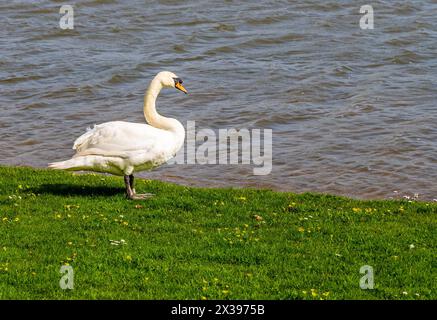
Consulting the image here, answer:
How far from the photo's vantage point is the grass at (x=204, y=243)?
9.48 m

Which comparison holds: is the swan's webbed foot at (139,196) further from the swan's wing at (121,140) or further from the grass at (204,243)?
the swan's wing at (121,140)

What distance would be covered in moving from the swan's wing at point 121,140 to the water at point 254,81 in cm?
404

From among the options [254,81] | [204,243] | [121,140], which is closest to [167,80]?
[121,140]

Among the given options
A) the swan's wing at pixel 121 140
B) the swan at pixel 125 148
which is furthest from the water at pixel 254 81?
the swan's wing at pixel 121 140

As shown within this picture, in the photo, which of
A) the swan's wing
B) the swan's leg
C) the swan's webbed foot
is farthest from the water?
the swan's wing

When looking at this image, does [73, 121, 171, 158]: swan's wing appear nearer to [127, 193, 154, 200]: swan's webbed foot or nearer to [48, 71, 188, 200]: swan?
[48, 71, 188, 200]: swan

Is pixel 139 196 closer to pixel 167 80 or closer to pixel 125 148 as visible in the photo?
pixel 125 148

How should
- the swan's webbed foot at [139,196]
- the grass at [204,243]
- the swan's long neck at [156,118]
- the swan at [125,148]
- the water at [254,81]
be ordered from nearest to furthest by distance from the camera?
the grass at [204,243] → the swan at [125,148] → the swan's webbed foot at [139,196] → the swan's long neck at [156,118] → the water at [254,81]

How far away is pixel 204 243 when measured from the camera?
10992 mm

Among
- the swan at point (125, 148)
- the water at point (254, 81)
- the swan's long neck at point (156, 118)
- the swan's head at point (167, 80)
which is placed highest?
the swan's head at point (167, 80)

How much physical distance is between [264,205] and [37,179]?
3.79 m

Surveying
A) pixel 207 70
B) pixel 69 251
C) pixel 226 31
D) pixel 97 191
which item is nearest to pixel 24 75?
pixel 207 70

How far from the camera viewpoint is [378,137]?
1941 centimetres

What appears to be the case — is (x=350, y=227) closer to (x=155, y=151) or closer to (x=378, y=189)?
(x=155, y=151)
